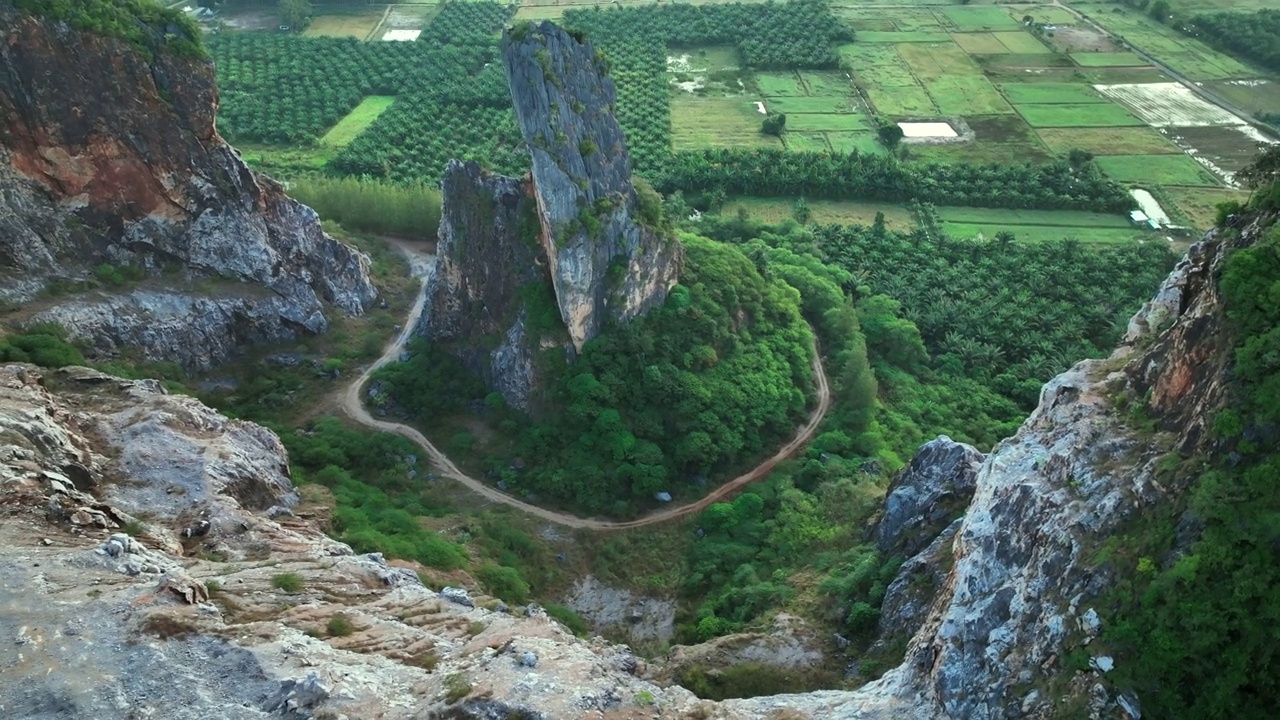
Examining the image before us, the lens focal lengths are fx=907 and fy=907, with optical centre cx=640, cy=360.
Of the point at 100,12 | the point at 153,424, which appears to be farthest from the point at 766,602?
the point at 100,12

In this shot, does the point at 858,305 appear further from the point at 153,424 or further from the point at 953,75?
the point at 953,75

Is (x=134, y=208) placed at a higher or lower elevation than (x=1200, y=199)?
higher

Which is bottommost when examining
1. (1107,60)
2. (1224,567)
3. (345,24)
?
(1224,567)

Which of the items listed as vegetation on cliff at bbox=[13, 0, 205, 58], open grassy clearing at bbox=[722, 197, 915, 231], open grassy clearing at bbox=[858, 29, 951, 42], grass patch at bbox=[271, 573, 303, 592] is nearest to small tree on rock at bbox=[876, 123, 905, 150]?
open grassy clearing at bbox=[722, 197, 915, 231]

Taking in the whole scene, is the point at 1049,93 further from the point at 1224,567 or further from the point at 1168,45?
the point at 1224,567

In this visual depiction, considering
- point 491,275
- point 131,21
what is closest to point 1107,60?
point 491,275

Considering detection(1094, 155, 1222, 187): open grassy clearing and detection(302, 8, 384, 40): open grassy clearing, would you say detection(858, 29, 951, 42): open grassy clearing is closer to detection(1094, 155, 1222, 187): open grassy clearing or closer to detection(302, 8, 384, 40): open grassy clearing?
detection(1094, 155, 1222, 187): open grassy clearing

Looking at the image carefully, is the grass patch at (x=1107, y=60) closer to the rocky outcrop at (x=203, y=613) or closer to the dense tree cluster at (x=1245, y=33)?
the dense tree cluster at (x=1245, y=33)
